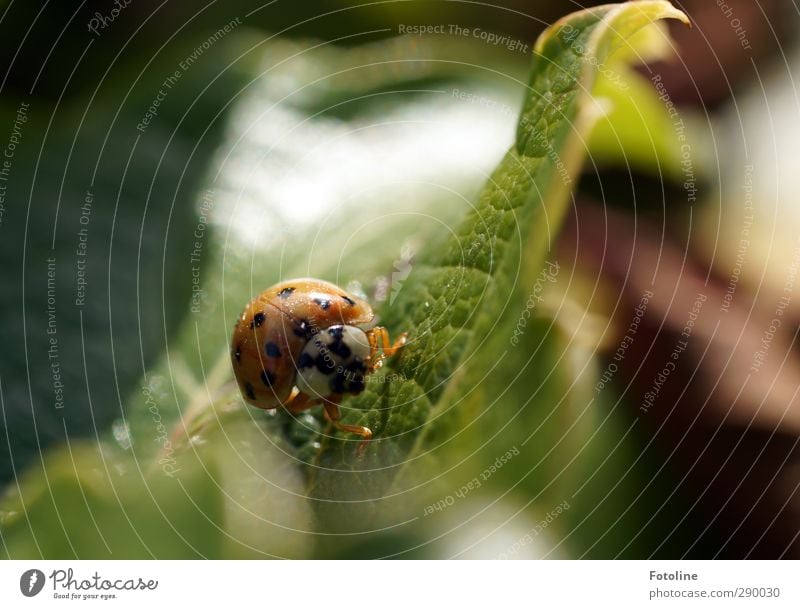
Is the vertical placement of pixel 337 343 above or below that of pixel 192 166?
below

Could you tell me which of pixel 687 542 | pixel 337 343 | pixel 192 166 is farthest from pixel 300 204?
pixel 687 542

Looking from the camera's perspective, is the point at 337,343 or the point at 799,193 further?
the point at 799,193

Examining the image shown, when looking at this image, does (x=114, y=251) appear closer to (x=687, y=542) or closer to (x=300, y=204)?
(x=300, y=204)

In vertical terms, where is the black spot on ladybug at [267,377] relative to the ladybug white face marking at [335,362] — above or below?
below
